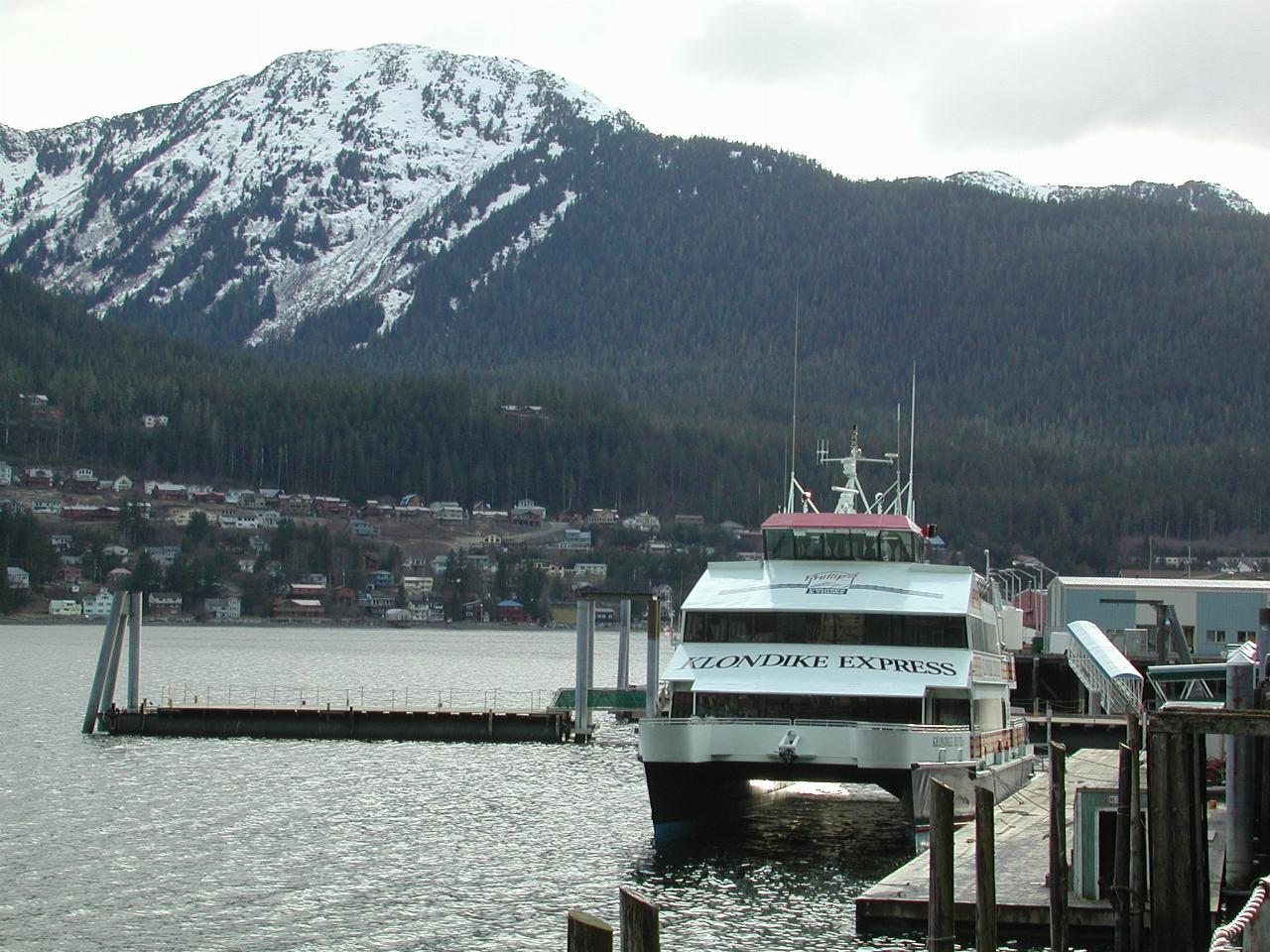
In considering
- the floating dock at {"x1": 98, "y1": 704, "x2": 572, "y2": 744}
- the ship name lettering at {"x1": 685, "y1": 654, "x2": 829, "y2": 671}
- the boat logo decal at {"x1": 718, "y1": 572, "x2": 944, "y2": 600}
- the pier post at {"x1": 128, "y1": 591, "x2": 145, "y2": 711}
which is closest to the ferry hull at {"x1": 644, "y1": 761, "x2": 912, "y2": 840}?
the ship name lettering at {"x1": 685, "y1": 654, "x2": 829, "y2": 671}

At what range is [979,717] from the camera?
139ft

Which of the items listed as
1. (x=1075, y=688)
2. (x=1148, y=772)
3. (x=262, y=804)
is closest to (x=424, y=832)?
(x=262, y=804)

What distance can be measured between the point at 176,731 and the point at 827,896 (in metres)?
35.5

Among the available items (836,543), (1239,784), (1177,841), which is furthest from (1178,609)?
(1177,841)

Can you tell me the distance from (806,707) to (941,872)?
48.8ft

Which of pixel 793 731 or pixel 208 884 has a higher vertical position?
pixel 793 731

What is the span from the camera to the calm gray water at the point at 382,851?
32625 millimetres

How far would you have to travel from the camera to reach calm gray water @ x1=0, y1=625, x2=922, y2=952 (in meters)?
32.6

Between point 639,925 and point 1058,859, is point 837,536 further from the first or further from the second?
point 639,925

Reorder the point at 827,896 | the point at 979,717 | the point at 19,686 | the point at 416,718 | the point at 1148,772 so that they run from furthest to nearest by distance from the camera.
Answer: the point at 19,686 → the point at 416,718 → the point at 979,717 → the point at 827,896 → the point at 1148,772

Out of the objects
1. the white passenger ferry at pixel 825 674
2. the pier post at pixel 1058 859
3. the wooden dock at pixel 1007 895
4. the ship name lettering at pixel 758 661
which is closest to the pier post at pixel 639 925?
the pier post at pixel 1058 859

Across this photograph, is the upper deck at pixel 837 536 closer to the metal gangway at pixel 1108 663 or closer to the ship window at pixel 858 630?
the ship window at pixel 858 630

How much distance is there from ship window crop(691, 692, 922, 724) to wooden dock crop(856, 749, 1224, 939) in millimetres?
4914

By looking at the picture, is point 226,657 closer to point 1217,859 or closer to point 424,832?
point 424,832
